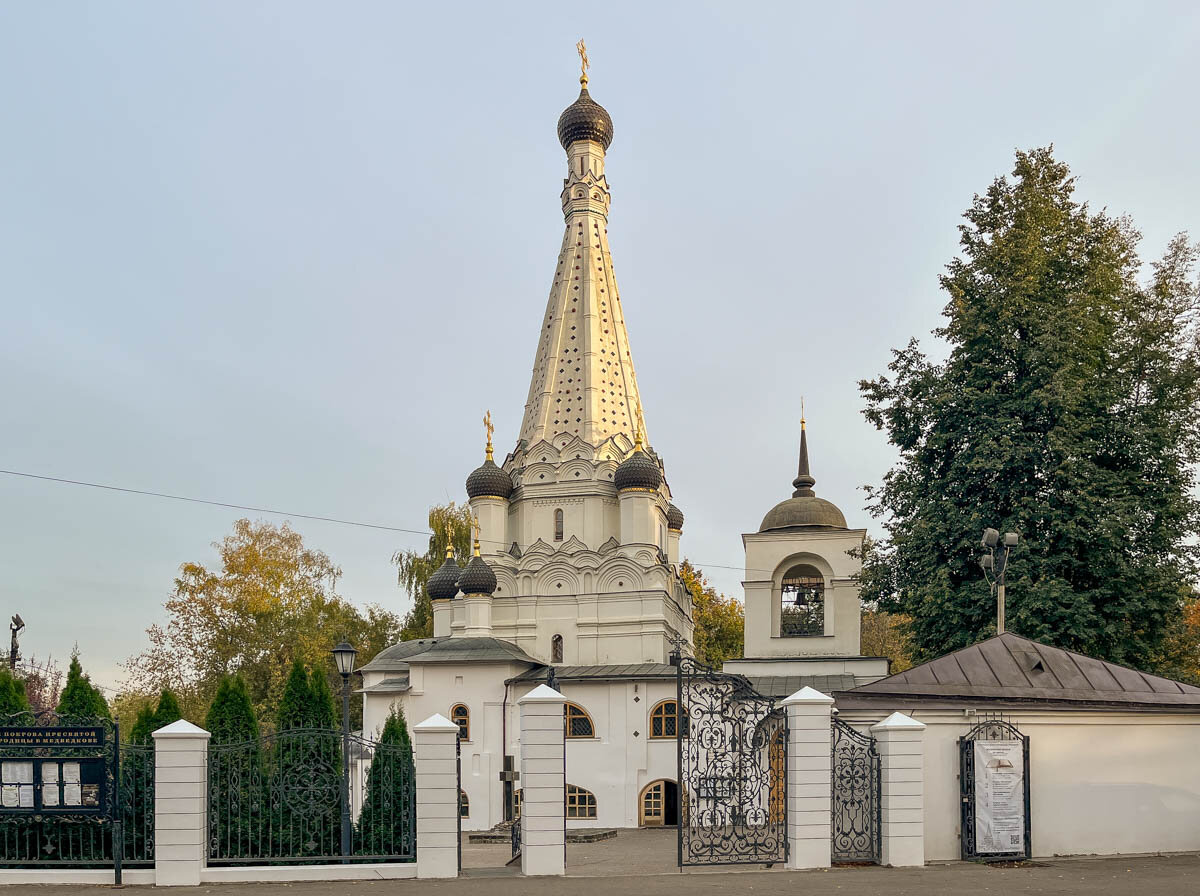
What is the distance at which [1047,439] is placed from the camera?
2044 centimetres

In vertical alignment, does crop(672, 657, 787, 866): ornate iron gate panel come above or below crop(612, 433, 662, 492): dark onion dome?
below

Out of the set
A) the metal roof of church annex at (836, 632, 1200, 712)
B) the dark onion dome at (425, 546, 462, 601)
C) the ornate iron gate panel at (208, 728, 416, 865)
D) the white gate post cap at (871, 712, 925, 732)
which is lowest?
the ornate iron gate panel at (208, 728, 416, 865)

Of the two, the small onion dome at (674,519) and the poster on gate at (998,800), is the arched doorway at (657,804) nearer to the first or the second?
the small onion dome at (674,519)

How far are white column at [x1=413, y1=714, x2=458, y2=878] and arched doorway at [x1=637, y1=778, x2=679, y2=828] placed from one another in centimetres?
1713

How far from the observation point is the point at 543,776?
1213 cm

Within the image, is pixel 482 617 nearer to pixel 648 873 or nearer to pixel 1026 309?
pixel 1026 309

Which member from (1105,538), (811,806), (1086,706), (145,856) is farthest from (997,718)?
(145,856)

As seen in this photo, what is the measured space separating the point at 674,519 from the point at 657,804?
43.0ft

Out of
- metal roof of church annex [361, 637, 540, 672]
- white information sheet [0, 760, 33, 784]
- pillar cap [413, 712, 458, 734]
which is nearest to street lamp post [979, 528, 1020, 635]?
pillar cap [413, 712, 458, 734]

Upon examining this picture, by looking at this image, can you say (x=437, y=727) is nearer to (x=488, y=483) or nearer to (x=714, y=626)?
(x=488, y=483)

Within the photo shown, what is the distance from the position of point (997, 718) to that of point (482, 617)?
20.6 metres

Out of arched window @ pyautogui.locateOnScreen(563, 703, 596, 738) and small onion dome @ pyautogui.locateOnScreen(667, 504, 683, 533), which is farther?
small onion dome @ pyautogui.locateOnScreen(667, 504, 683, 533)

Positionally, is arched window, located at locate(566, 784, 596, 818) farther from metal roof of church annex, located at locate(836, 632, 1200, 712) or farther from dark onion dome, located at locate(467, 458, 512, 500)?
metal roof of church annex, located at locate(836, 632, 1200, 712)

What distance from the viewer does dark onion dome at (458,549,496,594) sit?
3234 cm
